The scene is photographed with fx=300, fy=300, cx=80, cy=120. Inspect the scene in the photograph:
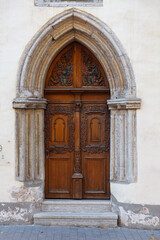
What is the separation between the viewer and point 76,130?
19.6ft

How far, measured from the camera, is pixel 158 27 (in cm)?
540

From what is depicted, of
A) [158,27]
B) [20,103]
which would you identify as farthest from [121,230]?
[158,27]

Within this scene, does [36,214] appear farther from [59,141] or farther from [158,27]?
[158,27]

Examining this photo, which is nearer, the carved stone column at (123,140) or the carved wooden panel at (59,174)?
the carved stone column at (123,140)

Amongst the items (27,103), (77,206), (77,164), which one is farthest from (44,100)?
(77,206)

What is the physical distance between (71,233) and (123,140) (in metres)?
1.90

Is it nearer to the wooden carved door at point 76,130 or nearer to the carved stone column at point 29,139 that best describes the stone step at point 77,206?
the wooden carved door at point 76,130

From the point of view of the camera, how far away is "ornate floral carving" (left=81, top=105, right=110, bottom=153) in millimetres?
5965

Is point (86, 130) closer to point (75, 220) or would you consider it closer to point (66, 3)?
point (75, 220)

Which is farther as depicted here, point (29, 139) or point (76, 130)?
point (76, 130)

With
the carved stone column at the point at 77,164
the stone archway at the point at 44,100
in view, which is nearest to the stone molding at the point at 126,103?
the stone archway at the point at 44,100

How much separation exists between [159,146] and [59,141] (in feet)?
6.37

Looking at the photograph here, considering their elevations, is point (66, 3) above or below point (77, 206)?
above

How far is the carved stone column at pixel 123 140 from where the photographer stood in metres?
5.46
